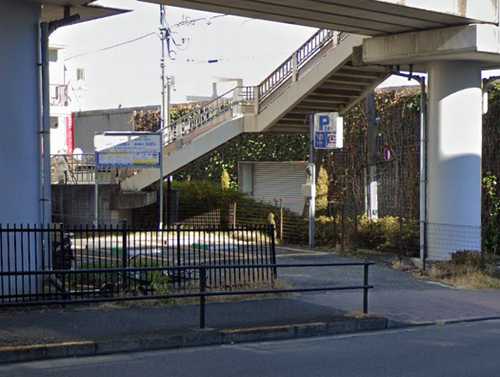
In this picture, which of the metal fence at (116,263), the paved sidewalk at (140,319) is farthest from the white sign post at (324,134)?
the paved sidewalk at (140,319)

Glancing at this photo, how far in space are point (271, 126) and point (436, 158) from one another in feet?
23.6

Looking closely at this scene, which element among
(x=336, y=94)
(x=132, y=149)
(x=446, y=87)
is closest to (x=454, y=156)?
(x=446, y=87)

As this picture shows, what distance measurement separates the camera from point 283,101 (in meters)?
25.7

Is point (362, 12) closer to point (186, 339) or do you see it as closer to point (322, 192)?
point (186, 339)

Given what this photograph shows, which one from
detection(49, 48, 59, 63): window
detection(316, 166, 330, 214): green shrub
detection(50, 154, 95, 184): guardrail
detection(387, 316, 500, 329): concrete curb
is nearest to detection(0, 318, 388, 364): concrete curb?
detection(387, 316, 500, 329): concrete curb

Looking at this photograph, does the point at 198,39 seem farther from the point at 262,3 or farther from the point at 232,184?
the point at 262,3

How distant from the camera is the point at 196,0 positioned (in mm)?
16891

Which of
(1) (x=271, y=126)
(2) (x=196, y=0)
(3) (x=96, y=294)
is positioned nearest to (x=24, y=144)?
(3) (x=96, y=294)

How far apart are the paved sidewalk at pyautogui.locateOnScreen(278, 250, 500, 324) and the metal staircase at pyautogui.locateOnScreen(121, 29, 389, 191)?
264 inches

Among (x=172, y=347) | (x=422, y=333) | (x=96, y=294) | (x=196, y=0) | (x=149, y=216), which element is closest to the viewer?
(x=172, y=347)

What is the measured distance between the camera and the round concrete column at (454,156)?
20375 mm

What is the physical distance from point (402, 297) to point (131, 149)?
1111cm

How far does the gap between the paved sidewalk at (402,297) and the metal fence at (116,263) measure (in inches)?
50.7

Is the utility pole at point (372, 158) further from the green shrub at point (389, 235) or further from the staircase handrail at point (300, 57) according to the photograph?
the staircase handrail at point (300, 57)
